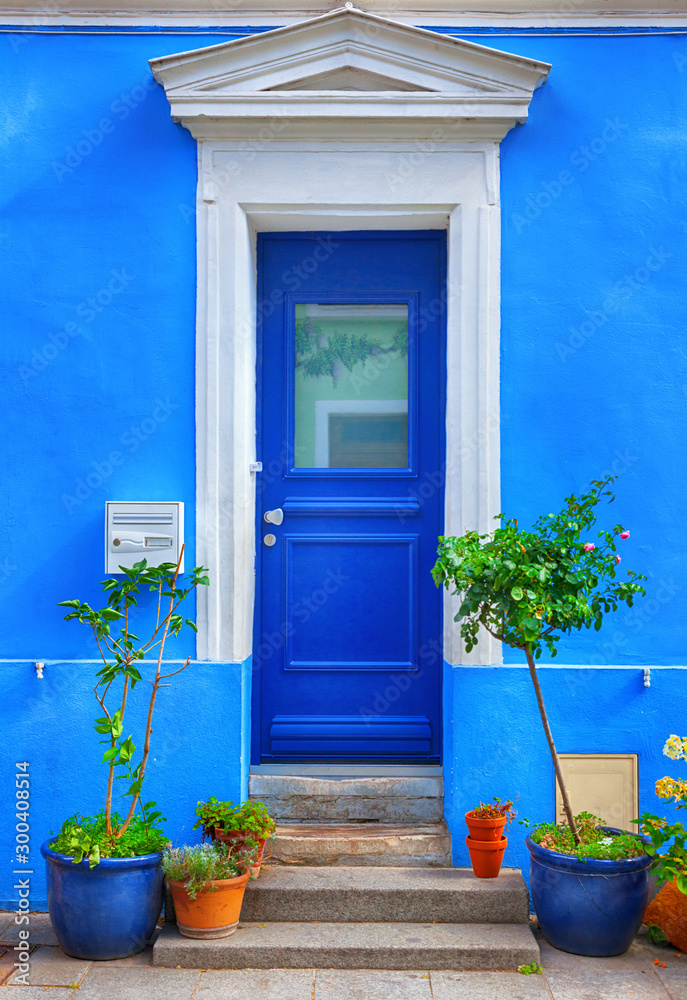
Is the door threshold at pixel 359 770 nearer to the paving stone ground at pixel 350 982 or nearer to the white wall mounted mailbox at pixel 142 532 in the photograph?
the paving stone ground at pixel 350 982

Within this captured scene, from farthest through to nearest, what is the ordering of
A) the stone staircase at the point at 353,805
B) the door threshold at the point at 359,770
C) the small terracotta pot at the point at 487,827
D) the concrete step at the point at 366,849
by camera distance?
the door threshold at the point at 359,770 < the stone staircase at the point at 353,805 < the concrete step at the point at 366,849 < the small terracotta pot at the point at 487,827

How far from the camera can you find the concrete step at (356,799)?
Result: 383 centimetres

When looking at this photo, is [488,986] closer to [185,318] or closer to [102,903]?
[102,903]

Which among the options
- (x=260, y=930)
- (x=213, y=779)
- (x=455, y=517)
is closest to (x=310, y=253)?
(x=455, y=517)

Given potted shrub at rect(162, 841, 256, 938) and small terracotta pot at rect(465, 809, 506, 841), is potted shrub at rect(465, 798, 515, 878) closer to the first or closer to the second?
small terracotta pot at rect(465, 809, 506, 841)

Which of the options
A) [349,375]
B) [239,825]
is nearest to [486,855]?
[239,825]

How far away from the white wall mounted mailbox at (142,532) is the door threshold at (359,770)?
1113 millimetres

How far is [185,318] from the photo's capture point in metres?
3.80

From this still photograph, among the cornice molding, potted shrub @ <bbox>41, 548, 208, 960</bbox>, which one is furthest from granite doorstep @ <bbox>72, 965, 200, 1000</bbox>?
the cornice molding

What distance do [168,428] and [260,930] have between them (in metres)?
2.12

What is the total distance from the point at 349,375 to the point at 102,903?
2.49 meters

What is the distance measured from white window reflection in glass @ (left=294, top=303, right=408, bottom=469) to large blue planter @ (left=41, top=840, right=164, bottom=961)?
1924 mm

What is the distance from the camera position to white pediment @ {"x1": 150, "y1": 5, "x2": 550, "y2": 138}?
12.2ft

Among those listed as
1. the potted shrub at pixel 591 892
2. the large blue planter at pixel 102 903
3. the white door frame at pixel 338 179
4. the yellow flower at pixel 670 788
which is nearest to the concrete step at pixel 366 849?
the potted shrub at pixel 591 892
